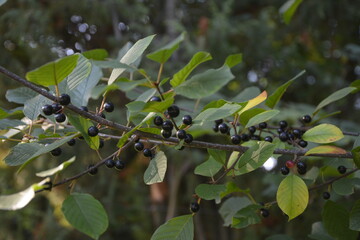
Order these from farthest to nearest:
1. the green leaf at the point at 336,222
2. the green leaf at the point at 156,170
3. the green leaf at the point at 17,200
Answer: the green leaf at the point at 336,222, the green leaf at the point at 156,170, the green leaf at the point at 17,200

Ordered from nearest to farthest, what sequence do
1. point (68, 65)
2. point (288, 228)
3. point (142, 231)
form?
1. point (68, 65)
2. point (288, 228)
3. point (142, 231)

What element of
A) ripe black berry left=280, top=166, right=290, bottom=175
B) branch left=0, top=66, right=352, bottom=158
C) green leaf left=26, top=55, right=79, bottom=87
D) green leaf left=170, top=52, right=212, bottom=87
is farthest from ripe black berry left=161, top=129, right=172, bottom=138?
ripe black berry left=280, top=166, right=290, bottom=175

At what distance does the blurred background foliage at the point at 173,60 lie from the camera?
3344 millimetres

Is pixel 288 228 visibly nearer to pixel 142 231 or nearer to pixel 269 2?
pixel 142 231

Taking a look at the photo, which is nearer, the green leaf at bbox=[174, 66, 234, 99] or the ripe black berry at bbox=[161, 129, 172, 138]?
the green leaf at bbox=[174, 66, 234, 99]

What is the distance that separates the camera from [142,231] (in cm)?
420

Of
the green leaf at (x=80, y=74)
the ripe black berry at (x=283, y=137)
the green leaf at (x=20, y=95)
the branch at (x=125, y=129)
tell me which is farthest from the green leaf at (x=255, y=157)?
the green leaf at (x=20, y=95)

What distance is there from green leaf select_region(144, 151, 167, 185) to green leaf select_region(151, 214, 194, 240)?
4.6 inches

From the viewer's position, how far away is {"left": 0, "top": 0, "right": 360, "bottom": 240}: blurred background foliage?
11.0 ft

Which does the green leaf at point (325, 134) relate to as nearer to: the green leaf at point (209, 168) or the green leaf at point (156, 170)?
the green leaf at point (209, 168)

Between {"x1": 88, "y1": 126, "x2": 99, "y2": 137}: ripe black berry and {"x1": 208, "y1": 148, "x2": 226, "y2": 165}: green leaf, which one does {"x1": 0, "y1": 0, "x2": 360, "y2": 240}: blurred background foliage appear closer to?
{"x1": 208, "y1": 148, "x2": 226, "y2": 165}: green leaf

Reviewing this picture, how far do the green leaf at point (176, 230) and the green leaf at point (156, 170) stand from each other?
0.12m

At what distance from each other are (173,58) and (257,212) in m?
2.76

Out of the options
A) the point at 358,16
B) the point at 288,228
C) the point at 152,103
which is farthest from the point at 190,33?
the point at 152,103
